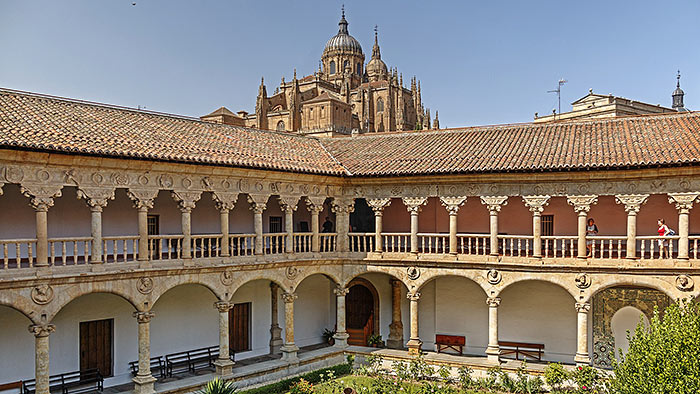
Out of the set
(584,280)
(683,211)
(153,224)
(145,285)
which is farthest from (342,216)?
(683,211)

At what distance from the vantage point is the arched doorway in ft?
74.9

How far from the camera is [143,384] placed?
628 inches

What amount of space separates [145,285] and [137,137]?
416cm

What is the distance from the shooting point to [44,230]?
14.2 meters

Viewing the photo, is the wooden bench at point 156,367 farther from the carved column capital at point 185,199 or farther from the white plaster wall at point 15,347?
the carved column capital at point 185,199

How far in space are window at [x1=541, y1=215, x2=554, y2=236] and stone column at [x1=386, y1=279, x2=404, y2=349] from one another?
569 cm

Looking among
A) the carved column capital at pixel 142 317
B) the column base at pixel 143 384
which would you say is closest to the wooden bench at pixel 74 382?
the column base at pixel 143 384

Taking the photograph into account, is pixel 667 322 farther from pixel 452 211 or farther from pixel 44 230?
pixel 44 230

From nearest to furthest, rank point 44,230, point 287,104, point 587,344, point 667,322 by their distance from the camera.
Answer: point 667,322
point 44,230
point 587,344
point 287,104

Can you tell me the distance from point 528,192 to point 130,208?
1237 cm

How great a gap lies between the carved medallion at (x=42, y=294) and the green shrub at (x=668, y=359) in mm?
13431

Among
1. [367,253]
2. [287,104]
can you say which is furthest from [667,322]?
[287,104]

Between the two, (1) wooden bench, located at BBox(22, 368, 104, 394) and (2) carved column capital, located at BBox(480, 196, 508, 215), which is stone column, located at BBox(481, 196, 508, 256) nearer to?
(2) carved column capital, located at BBox(480, 196, 508, 215)

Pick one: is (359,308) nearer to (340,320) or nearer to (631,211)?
(340,320)
